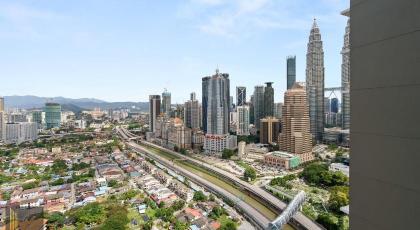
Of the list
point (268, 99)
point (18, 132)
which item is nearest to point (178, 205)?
point (268, 99)

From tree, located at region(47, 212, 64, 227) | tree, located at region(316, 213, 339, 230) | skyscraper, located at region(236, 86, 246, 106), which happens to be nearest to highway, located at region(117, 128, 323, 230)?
tree, located at region(316, 213, 339, 230)

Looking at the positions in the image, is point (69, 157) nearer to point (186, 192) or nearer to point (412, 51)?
point (186, 192)

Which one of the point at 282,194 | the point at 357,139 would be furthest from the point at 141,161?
the point at 357,139

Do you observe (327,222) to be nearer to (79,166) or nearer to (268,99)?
(79,166)

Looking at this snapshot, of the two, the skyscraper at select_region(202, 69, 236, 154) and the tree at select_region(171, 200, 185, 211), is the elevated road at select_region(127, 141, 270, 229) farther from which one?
the skyscraper at select_region(202, 69, 236, 154)

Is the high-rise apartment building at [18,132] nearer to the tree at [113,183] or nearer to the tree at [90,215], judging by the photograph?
the tree at [113,183]
